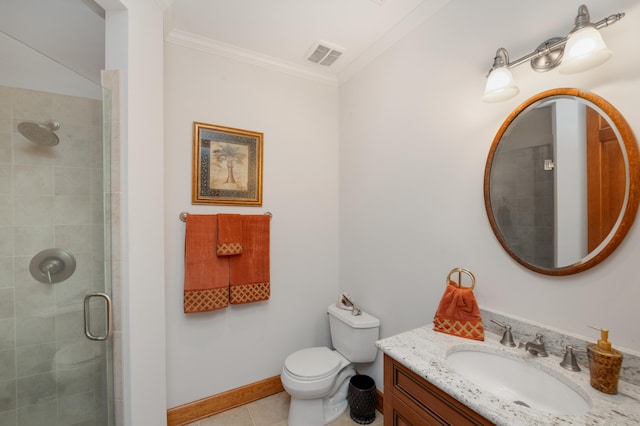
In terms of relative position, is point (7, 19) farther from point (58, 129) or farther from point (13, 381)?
point (13, 381)

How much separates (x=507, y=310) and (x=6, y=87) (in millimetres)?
2496

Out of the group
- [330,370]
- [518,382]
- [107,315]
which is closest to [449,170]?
[518,382]

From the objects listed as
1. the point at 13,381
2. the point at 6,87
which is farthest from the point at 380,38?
the point at 13,381

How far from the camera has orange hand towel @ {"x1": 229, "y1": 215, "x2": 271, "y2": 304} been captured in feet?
6.08

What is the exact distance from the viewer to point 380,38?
179 cm

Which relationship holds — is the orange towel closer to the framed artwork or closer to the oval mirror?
the framed artwork

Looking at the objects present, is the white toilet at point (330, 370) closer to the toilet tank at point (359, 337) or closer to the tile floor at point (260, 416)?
the toilet tank at point (359, 337)

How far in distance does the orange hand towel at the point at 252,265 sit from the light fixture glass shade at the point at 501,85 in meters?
1.51

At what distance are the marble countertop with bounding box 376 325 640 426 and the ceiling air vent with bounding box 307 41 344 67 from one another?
6.15ft

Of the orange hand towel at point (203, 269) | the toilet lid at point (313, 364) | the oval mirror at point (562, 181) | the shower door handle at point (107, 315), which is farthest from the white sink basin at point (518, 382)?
the shower door handle at point (107, 315)

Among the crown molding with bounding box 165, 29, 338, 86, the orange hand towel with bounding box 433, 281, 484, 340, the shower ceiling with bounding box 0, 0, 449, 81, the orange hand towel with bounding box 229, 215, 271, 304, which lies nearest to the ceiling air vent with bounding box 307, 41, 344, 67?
the shower ceiling with bounding box 0, 0, 449, 81

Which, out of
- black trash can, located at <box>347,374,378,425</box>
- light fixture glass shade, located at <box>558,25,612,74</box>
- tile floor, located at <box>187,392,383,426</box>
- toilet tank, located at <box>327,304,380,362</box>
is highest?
light fixture glass shade, located at <box>558,25,612,74</box>

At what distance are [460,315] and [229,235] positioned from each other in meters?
1.43

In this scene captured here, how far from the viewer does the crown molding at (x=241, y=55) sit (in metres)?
1.74
